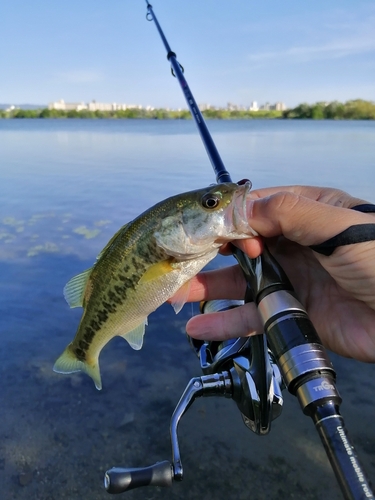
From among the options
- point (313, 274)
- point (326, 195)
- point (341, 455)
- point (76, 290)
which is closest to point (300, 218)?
point (326, 195)

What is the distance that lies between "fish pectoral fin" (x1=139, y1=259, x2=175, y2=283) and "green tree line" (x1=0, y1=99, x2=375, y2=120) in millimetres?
39357

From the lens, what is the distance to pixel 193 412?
3.55 m

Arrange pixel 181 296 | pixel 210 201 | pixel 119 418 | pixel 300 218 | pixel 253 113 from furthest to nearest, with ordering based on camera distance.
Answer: pixel 253 113
pixel 119 418
pixel 181 296
pixel 210 201
pixel 300 218

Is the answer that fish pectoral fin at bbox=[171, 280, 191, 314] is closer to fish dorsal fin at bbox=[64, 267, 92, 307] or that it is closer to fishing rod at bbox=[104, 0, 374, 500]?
fishing rod at bbox=[104, 0, 374, 500]

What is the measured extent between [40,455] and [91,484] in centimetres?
48

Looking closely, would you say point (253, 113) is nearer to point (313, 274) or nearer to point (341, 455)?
point (313, 274)

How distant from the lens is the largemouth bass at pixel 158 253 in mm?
2059

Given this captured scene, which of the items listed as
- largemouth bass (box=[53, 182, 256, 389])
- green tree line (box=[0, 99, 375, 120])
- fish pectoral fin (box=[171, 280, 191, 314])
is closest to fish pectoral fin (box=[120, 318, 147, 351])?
largemouth bass (box=[53, 182, 256, 389])

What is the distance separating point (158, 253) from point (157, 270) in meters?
0.09

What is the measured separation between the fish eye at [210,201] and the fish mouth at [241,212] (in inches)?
→ 3.9

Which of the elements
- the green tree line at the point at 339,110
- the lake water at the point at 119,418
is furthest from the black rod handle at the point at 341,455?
the green tree line at the point at 339,110

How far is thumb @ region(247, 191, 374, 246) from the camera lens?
1749 mm

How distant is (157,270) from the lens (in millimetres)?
2168

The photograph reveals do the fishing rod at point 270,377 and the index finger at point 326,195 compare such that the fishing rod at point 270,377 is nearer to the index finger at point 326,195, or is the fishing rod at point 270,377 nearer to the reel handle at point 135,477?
the reel handle at point 135,477
